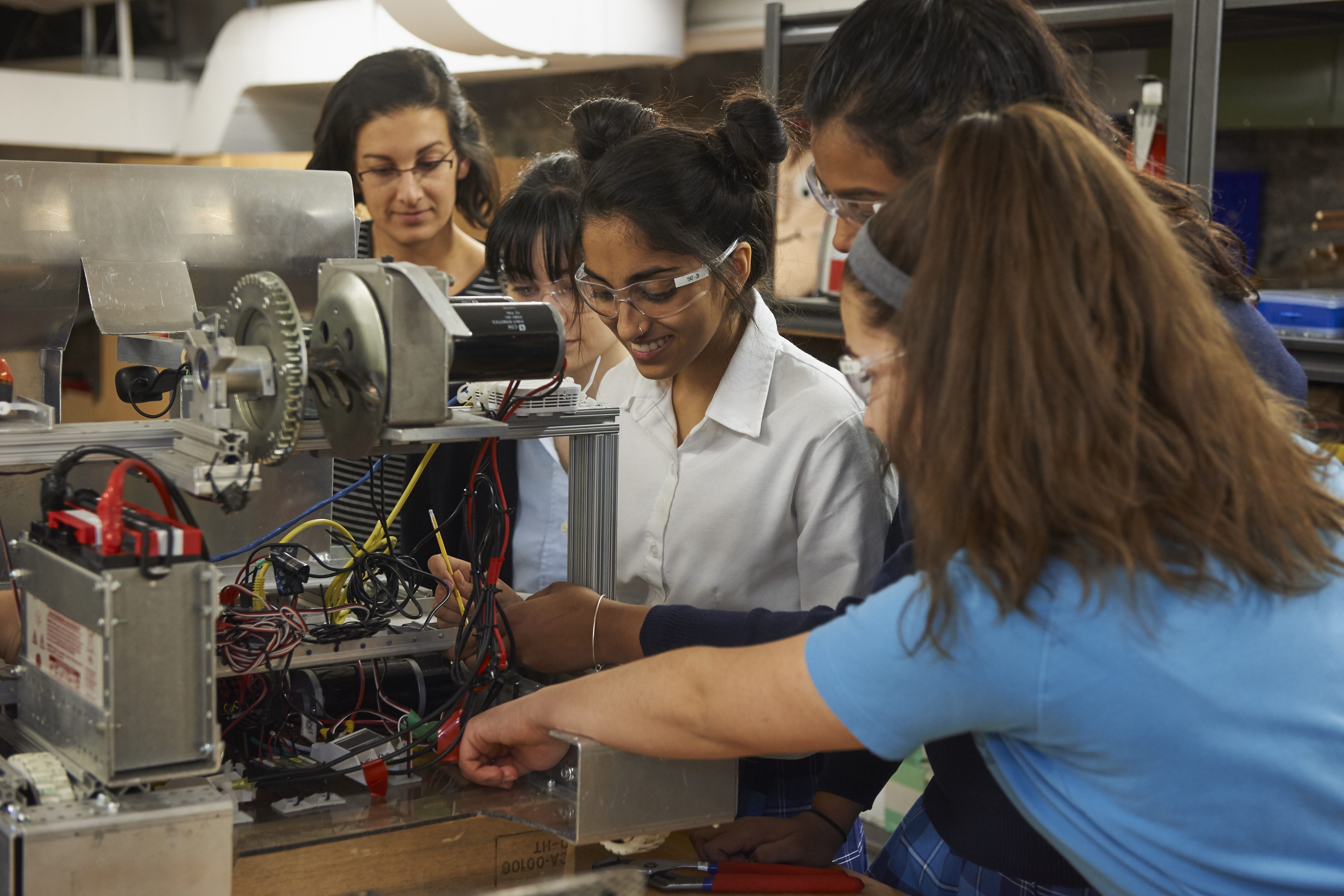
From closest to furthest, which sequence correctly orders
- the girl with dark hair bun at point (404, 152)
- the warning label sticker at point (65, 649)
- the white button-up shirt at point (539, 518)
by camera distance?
the warning label sticker at point (65, 649) → the white button-up shirt at point (539, 518) → the girl with dark hair bun at point (404, 152)

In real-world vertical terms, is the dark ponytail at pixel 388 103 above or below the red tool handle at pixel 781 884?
above

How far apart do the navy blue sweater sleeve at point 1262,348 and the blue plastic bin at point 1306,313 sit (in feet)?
2.80

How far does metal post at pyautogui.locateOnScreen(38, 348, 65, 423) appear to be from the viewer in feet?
4.37

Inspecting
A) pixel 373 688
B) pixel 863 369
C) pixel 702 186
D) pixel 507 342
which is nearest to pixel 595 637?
pixel 373 688

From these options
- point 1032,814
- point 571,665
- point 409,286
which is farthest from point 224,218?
point 1032,814

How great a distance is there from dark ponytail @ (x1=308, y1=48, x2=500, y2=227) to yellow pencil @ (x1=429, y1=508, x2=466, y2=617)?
46.5 inches

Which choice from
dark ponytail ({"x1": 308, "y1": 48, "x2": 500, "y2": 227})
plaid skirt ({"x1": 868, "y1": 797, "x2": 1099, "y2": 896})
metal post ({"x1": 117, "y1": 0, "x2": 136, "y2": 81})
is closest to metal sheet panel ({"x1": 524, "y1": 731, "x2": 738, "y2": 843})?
plaid skirt ({"x1": 868, "y1": 797, "x2": 1099, "y2": 896})

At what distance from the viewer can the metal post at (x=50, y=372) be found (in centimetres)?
133

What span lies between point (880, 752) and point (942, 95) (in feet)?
2.26

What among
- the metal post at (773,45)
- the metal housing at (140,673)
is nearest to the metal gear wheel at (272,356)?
the metal housing at (140,673)

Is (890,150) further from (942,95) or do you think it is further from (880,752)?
(880,752)

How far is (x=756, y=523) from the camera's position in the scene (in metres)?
1.46

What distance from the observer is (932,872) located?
1.18 m

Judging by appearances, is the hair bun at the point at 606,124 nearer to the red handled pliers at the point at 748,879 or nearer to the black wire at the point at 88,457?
the black wire at the point at 88,457
